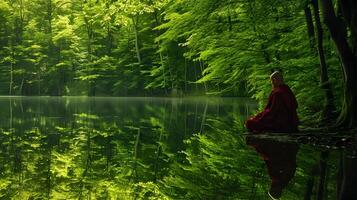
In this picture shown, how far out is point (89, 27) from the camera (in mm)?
58688

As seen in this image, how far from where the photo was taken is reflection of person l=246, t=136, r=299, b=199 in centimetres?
582

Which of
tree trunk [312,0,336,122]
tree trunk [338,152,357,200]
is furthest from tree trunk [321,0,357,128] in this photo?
tree trunk [338,152,357,200]

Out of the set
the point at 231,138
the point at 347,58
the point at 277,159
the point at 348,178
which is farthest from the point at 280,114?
the point at 348,178

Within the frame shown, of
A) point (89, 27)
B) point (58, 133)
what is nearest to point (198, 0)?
point (58, 133)

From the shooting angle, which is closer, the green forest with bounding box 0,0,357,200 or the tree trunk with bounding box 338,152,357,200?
the tree trunk with bounding box 338,152,357,200

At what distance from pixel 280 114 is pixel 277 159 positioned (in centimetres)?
369

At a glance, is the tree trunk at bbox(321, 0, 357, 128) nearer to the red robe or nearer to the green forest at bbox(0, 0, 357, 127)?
the green forest at bbox(0, 0, 357, 127)

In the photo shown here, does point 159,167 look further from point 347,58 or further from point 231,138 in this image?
point 347,58

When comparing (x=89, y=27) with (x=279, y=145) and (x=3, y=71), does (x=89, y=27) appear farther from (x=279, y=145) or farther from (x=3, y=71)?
(x=279, y=145)

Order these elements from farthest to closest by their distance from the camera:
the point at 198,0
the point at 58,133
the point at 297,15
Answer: the point at 297,15, the point at 198,0, the point at 58,133

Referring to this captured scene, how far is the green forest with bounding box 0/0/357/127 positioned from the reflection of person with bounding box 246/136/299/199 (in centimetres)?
196

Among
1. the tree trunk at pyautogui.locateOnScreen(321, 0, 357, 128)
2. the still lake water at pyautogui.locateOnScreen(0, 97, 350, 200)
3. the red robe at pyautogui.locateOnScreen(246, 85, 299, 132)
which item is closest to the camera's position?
the still lake water at pyautogui.locateOnScreen(0, 97, 350, 200)

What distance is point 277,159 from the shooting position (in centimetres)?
790

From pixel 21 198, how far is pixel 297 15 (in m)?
13.0
